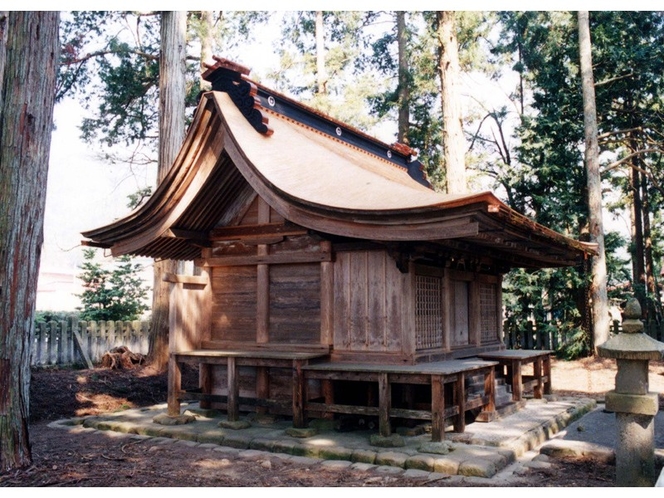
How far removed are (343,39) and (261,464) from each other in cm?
2218

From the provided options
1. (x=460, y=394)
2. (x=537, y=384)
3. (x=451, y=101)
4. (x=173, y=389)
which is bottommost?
(x=537, y=384)

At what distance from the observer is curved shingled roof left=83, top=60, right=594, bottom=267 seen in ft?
21.8

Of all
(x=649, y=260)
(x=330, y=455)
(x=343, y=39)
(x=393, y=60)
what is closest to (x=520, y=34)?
(x=393, y=60)

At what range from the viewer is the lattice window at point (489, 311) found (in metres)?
10.7

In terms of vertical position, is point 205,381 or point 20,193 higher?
point 20,193

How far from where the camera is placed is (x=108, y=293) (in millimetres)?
18734

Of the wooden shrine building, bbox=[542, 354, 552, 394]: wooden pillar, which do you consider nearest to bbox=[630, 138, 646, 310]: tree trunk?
bbox=[542, 354, 552, 394]: wooden pillar

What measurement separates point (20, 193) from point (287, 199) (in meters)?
3.03

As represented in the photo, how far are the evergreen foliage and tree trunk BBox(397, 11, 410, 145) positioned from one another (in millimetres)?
10732

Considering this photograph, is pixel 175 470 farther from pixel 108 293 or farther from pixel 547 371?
pixel 108 293

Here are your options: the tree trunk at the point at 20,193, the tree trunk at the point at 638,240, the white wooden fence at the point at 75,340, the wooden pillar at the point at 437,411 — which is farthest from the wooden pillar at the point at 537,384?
the tree trunk at the point at 638,240

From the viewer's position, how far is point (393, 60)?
25781 mm

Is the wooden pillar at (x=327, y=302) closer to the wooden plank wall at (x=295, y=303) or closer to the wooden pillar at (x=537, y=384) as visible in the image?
the wooden plank wall at (x=295, y=303)

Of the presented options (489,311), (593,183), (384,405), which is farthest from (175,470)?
(593,183)
